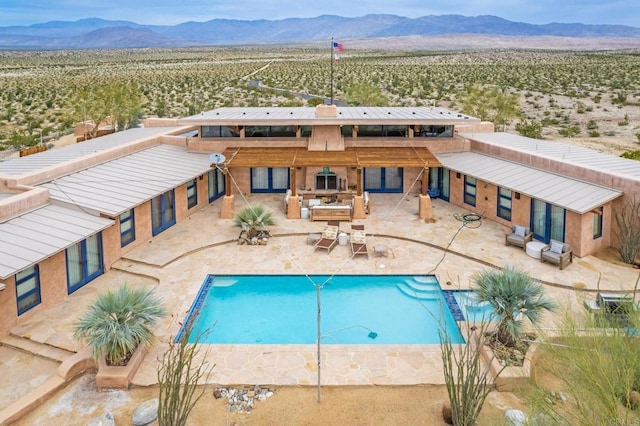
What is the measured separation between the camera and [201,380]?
11.7 metres

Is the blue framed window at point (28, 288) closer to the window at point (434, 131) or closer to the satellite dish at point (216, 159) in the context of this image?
the satellite dish at point (216, 159)

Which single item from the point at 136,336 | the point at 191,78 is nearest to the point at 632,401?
the point at 136,336

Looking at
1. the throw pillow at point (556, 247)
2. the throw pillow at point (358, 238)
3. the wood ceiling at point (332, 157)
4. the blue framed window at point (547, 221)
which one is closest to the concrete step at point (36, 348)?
the throw pillow at point (358, 238)

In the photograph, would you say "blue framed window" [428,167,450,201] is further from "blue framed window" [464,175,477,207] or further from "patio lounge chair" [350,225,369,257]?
"patio lounge chair" [350,225,369,257]

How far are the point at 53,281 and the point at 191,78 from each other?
245 ft

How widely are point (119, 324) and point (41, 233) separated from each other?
4.78 m

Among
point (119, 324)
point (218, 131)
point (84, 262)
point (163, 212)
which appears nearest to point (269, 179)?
point (218, 131)

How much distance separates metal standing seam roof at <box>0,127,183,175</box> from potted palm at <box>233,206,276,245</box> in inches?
292

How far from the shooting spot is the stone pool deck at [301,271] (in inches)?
473

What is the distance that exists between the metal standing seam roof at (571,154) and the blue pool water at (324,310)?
8488mm

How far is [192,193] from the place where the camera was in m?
23.4

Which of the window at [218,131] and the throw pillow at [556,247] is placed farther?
the window at [218,131]

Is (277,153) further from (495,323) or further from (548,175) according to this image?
(495,323)

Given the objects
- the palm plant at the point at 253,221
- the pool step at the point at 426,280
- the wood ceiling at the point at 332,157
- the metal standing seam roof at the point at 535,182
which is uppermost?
the wood ceiling at the point at 332,157
